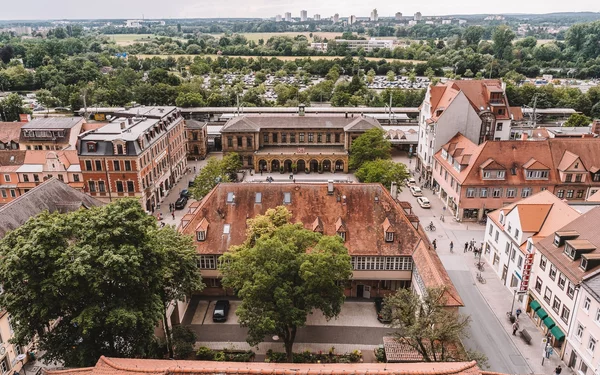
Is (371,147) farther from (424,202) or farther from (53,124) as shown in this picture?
(53,124)

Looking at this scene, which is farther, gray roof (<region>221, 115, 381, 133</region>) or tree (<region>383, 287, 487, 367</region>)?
gray roof (<region>221, 115, 381, 133</region>)

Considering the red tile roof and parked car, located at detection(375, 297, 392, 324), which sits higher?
the red tile roof

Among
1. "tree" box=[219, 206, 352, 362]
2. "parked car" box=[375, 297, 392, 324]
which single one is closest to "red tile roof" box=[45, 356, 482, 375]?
"tree" box=[219, 206, 352, 362]

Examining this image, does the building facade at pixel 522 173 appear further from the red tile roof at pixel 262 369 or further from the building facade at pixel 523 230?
the red tile roof at pixel 262 369

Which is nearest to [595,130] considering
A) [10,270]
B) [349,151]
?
[349,151]

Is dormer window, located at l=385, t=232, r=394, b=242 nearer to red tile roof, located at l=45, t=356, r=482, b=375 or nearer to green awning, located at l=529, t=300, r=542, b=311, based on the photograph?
green awning, located at l=529, t=300, r=542, b=311

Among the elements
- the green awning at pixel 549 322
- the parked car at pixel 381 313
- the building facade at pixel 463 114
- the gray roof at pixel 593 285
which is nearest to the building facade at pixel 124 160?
the parked car at pixel 381 313

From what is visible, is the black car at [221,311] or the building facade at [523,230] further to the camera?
the building facade at [523,230]
